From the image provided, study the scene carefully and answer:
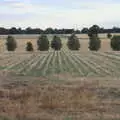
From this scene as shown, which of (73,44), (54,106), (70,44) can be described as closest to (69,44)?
(70,44)

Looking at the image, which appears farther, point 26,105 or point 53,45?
point 53,45

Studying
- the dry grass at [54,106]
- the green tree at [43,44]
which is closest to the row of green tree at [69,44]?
the green tree at [43,44]

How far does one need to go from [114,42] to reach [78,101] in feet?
300

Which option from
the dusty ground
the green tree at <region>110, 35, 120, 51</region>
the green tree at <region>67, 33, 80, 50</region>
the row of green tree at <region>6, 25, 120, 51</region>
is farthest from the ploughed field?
the green tree at <region>67, 33, 80, 50</region>

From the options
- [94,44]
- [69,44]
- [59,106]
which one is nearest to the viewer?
[59,106]

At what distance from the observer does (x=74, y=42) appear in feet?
368

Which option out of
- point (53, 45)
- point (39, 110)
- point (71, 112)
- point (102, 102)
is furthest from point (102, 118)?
point (53, 45)

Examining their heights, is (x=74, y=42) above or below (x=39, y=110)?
below

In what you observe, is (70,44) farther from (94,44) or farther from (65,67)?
(65,67)

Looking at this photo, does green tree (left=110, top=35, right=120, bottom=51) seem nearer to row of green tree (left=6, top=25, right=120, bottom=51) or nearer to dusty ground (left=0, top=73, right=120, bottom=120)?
row of green tree (left=6, top=25, right=120, bottom=51)

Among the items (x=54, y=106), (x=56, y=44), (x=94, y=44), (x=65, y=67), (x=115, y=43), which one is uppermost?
(x=54, y=106)

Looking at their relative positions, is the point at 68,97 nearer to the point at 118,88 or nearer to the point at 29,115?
the point at 29,115

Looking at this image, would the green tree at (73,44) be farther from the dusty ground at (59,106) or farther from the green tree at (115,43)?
the dusty ground at (59,106)

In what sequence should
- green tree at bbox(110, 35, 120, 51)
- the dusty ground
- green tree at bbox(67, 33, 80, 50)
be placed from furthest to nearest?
green tree at bbox(67, 33, 80, 50), green tree at bbox(110, 35, 120, 51), the dusty ground
